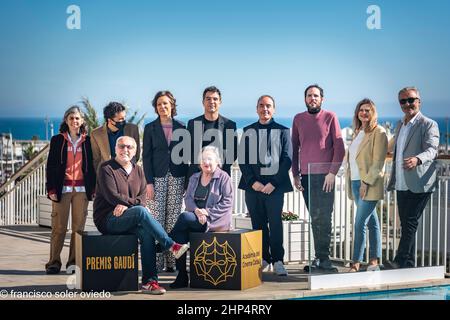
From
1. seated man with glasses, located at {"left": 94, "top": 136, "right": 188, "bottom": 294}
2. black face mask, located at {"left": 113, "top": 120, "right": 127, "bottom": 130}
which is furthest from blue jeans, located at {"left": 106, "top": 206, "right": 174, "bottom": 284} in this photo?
black face mask, located at {"left": 113, "top": 120, "right": 127, "bottom": 130}

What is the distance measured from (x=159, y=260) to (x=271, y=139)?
1.38m

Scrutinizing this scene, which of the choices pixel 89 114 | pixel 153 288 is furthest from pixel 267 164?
pixel 89 114

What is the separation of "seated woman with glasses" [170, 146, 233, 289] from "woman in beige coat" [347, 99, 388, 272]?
1.04 meters

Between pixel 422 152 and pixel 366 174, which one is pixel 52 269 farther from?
pixel 422 152

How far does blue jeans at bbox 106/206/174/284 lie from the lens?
6449 millimetres

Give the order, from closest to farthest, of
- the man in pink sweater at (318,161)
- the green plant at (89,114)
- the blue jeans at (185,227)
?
the blue jeans at (185,227) < the man in pink sweater at (318,161) < the green plant at (89,114)

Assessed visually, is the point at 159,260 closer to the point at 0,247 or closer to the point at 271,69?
the point at 0,247

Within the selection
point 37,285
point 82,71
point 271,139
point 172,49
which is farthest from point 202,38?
point 37,285

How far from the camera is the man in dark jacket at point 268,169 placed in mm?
7430

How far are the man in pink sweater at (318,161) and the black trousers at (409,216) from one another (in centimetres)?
59

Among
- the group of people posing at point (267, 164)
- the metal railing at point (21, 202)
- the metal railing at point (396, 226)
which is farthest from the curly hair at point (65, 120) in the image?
the metal railing at point (21, 202)

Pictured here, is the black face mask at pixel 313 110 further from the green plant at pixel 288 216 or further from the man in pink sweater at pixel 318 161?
the green plant at pixel 288 216

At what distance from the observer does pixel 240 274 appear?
662 cm

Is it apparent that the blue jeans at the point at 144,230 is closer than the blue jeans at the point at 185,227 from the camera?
Yes
